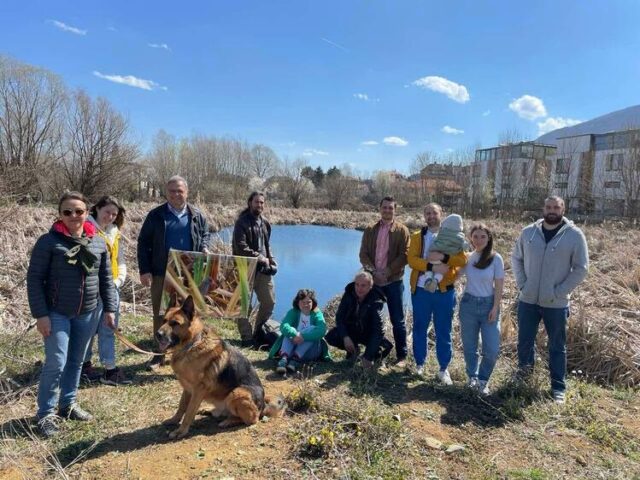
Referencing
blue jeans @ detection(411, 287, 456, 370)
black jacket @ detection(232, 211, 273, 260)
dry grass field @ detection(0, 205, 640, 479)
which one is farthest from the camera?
black jacket @ detection(232, 211, 273, 260)

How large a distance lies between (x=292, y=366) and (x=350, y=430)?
187 cm

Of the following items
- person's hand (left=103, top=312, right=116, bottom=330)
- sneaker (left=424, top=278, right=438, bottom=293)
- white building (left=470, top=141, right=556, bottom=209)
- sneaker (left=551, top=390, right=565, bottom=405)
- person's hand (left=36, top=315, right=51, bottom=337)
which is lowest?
sneaker (left=551, top=390, right=565, bottom=405)

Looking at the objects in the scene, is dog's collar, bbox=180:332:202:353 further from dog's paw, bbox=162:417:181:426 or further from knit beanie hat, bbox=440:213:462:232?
knit beanie hat, bbox=440:213:462:232

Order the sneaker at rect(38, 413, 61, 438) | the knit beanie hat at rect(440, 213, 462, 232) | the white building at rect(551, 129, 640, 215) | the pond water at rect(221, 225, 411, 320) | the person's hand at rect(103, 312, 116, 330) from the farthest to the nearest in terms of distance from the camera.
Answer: the white building at rect(551, 129, 640, 215) → the pond water at rect(221, 225, 411, 320) → the knit beanie hat at rect(440, 213, 462, 232) → the person's hand at rect(103, 312, 116, 330) → the sneaker at rect(38, 413, 61, 438)

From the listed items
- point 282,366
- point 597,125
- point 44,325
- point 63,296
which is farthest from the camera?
point 597,125

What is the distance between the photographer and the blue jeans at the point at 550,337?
15.7 ft

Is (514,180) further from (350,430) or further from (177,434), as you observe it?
(177,434)

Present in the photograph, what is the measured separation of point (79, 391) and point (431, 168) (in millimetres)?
49339

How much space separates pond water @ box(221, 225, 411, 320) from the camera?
12.9 meters

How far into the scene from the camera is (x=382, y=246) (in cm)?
577

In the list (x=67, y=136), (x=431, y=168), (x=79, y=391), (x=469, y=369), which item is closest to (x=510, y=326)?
(x=469, y=369)

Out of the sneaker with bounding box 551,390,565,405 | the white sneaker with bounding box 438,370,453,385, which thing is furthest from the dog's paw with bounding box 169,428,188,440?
the sneaker with bounding box 551,390,565,405

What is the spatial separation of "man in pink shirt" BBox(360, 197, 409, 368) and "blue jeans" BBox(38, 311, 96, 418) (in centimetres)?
347

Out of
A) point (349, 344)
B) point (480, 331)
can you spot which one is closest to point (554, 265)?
point (480, 331)
